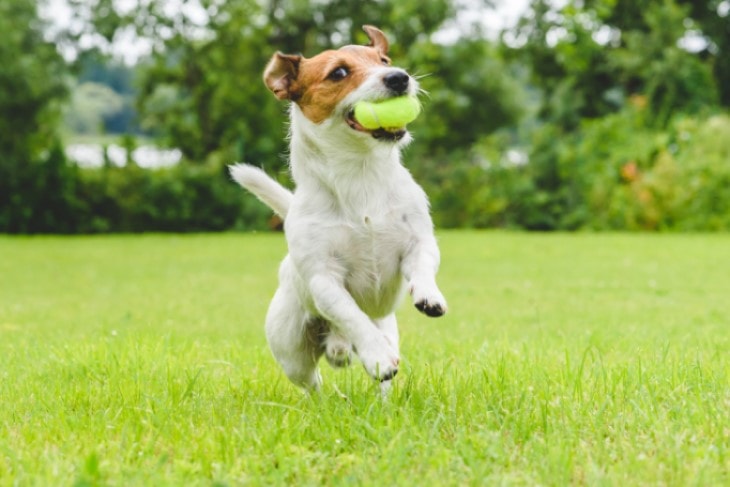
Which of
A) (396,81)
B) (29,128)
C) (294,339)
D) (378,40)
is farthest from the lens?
(29,128)

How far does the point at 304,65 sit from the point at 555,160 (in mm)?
19295

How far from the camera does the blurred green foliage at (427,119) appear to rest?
21.3 meters

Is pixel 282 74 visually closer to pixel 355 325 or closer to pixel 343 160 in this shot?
pixel 343 160

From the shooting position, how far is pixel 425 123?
2683 centimetres

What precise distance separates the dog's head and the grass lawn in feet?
3.99

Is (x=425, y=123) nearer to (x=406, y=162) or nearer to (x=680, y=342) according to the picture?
(x=406, y=162)

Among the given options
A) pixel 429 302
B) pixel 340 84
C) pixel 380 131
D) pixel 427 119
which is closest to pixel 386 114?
pixel 380 131

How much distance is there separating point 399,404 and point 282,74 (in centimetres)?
168

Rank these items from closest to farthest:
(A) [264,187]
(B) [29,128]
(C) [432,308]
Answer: (C) [432,308] → (A) [264,187] → (B) [29,128]

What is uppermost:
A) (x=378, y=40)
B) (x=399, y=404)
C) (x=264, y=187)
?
(x=378, y=40)

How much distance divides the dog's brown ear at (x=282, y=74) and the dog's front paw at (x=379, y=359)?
4.39ft

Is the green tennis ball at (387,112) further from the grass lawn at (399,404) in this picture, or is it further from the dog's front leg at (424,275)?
the grass lawn at (399,404)

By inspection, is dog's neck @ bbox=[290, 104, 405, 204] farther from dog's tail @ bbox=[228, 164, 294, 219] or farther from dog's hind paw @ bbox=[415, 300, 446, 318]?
dog's hind paw @ bbox=[415, 300, 446, 318]

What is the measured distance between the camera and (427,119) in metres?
27.2
